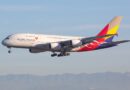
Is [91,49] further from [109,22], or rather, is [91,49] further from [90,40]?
[109,22]

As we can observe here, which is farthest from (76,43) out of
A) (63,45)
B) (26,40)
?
(26,40)

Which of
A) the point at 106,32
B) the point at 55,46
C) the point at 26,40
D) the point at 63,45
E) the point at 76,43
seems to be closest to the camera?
the point at 26,40

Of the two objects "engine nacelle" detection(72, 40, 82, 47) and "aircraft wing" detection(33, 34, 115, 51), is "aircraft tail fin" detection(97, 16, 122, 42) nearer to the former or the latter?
"aircraft wing" detection(33, 34, 115, 51)

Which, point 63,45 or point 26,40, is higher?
point 26,40

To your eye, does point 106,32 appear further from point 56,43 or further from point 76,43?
point 56,43

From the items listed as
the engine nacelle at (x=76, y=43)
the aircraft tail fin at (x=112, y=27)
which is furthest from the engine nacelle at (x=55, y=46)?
the aircraft tail fin at (x=112, y=27)

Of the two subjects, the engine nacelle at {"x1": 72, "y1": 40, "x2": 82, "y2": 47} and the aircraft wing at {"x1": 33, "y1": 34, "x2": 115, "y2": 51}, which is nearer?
the aircraft wing at {"x1": 33, "y1": 34, "x2": 115, "y2": 51}

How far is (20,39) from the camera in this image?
99.9m

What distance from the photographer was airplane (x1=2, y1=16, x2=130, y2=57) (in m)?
99.8

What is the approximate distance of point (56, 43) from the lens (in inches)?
4003

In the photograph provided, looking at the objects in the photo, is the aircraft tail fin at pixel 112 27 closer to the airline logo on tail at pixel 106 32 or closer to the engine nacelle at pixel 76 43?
the airline logo on tail at pixel 106 32

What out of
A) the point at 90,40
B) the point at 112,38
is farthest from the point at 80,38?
the point at 112,38

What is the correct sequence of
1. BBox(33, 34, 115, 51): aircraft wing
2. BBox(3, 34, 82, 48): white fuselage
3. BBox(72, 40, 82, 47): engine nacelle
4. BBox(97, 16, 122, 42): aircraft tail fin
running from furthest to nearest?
BBox(97, 16, 122, 42): aircraft tail fin, BBox(72, 40, 82, 47): engine nacelle, BBox(33, 34, 115, 51): aircraft wing, BBox(3, 34, 82, 48): white fuselage

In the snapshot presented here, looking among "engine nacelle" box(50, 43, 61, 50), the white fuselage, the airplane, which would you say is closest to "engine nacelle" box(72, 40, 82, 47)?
the airplane
